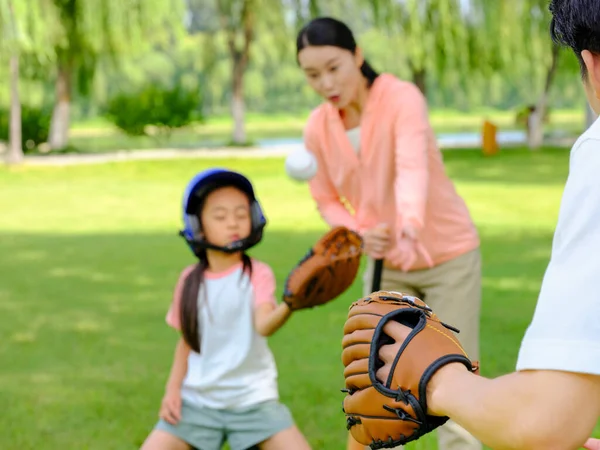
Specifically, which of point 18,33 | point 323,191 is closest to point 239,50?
point 18,33

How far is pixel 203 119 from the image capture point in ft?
129

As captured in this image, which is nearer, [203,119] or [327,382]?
[327,382]

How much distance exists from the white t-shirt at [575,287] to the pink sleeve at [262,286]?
2521 millimetres

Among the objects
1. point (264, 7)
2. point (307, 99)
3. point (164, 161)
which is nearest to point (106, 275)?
point (164, 161)

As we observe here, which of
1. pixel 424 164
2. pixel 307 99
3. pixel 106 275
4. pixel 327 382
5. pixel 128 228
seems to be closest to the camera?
pixel 424 164

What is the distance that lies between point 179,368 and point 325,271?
0.70 metres

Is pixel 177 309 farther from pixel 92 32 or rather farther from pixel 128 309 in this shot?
pixel 92 32

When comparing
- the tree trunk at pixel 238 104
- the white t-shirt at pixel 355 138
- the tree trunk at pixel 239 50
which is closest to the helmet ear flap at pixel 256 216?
the white t-shirt at pixel 355 138

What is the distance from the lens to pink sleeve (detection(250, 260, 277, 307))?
4.01 metres

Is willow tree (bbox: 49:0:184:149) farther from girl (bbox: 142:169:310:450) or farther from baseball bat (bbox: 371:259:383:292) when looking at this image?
baseball bat (bbox: 371:259:383:292)

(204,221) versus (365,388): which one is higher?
(365,388)

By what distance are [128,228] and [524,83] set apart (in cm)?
2618

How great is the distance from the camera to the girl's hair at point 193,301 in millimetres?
4043

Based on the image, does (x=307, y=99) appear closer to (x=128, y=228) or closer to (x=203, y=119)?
(x=203, y=119)
